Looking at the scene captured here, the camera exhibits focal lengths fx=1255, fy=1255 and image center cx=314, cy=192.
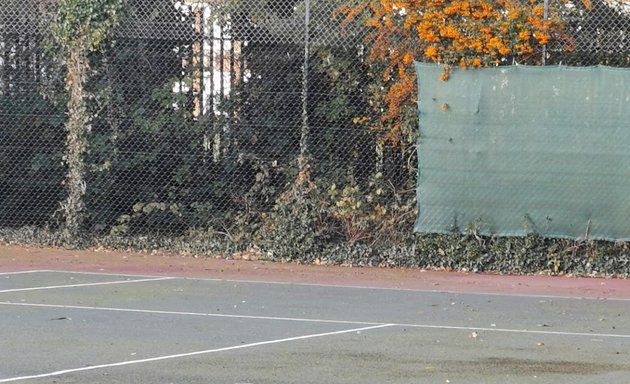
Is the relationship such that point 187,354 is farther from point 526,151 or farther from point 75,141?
point 75,141

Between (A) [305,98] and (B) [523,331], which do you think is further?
(A) [305,98]

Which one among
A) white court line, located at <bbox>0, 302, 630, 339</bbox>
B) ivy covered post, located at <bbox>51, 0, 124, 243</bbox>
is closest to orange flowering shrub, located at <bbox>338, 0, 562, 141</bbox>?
ivy covered post, located at <bbox>51, 0, 124, 243</bbox>

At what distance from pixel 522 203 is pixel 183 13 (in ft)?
16.0

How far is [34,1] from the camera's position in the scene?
15984 millimetres

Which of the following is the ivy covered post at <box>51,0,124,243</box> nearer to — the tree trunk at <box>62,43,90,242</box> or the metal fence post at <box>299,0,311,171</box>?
the tree trunk at <box>62,43,90,242</box>

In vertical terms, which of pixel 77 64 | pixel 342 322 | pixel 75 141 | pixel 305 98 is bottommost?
pixel 342 322

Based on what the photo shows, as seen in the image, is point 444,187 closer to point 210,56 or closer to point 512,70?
point 512,70

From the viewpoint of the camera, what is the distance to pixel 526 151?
47.5 feet

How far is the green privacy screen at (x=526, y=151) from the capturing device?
14273 millimetres

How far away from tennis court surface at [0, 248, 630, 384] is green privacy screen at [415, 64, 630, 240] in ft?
2.48

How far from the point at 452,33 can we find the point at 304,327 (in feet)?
18.2

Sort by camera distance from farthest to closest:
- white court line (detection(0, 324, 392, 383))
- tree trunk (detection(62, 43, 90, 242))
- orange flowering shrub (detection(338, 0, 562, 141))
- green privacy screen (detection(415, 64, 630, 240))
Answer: tree trunk (detection(62, 43, 90, 242))
orange flowering shrub (detection(338, 0, 562, 141))
green privacy screen (detection(415, 64, 630, 240))
white court line (detection(0, 324, 392, 383))

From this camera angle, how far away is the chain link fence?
15273 mm

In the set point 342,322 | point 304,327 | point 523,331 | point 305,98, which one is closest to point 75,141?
point 305,98
